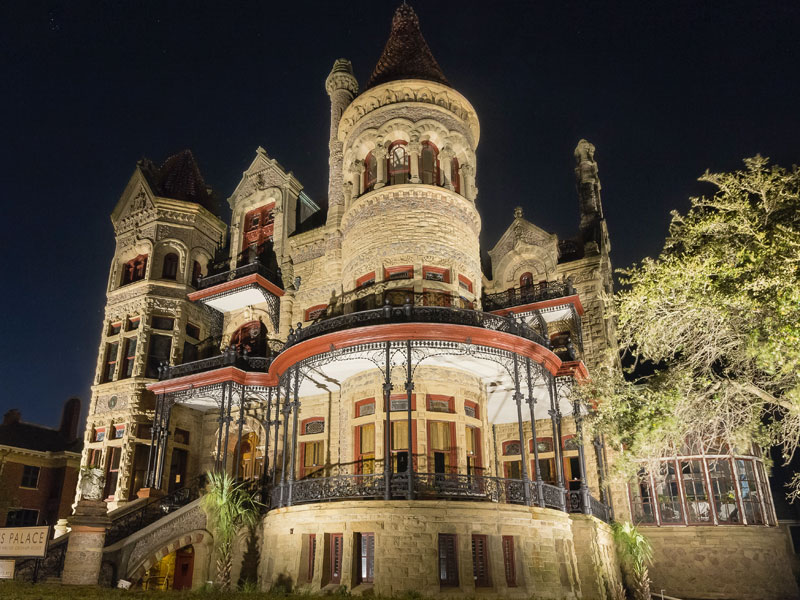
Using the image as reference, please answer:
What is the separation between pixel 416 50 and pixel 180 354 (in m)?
17.0

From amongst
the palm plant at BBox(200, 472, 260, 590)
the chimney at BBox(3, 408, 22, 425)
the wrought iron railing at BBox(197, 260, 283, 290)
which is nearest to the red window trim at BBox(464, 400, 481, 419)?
the palm plant at BBox(200, 472, 260, 590)

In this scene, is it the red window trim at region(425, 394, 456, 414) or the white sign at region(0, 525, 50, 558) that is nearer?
the white sign at region(0, 525, 50, 558)

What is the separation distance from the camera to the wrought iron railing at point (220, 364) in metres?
22.8

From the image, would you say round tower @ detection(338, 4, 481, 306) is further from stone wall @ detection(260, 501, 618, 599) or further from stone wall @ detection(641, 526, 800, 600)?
A: stone wall @ detection(641, 526, 800, 600)

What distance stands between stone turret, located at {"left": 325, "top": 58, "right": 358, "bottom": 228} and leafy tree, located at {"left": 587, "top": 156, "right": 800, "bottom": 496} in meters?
15.9

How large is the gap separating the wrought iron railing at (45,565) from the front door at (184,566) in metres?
5.27

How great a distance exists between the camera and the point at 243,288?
25641 mm

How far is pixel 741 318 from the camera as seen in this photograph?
11594 millimetres

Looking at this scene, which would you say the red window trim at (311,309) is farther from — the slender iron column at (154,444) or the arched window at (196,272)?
the arched window at (196,272)

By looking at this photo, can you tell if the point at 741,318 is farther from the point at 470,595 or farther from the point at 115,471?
the point at 115,471

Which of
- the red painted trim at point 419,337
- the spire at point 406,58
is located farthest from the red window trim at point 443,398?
the spire at point 406,58

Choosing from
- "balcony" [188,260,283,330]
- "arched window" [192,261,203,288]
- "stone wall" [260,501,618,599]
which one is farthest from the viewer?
"arched window" [192,261,203,288]

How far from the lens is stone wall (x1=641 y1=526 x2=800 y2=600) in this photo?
21047 millimetres

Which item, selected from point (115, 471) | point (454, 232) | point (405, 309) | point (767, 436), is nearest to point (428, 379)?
point (405, 309)
